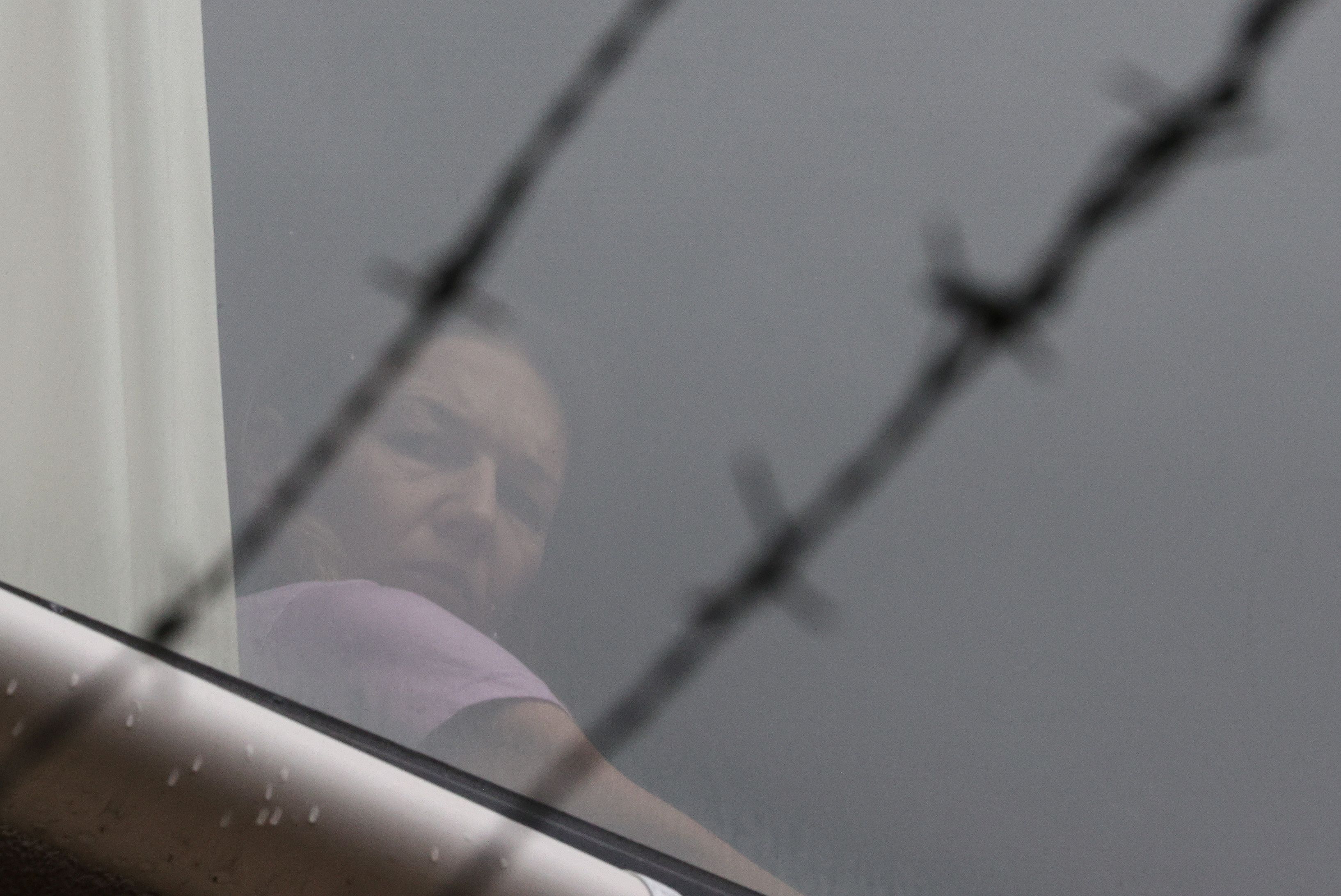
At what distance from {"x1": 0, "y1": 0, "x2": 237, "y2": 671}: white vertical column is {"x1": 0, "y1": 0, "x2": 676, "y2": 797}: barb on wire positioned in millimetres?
17

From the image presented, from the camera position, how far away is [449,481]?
2.20 ft

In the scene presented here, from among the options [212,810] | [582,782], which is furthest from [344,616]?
[212,810]

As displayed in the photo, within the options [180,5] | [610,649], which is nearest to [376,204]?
[180,5]

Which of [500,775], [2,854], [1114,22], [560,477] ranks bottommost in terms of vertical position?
[2,854]

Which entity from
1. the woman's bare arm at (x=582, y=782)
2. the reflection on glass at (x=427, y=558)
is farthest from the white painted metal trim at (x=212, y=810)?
the reflection on glass at (x=427, y=558)

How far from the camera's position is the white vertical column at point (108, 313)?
0.57 m

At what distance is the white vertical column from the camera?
0.57 meters

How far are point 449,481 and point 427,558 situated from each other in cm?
5

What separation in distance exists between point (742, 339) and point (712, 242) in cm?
5

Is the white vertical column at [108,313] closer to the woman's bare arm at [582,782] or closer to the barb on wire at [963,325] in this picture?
the woman's bare arm at [582,782]

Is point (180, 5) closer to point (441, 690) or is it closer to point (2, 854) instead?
point (441, 690)

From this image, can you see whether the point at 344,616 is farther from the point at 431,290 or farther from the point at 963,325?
the point at 963,325

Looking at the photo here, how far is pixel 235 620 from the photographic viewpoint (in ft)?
2.01

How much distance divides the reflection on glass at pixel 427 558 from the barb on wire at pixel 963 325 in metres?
0.08
